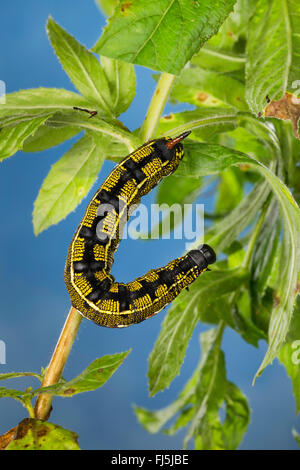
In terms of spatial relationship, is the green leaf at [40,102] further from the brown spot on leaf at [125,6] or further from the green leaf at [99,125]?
the brown spot on leaf at [125,6]

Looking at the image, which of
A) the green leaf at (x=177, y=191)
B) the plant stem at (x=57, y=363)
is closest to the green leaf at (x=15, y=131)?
the plant stem at (x=57, y=363)

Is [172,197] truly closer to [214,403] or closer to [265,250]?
[265,250]

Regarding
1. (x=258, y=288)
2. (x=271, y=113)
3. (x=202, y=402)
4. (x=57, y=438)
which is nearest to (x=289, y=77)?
(x=271, y=113)

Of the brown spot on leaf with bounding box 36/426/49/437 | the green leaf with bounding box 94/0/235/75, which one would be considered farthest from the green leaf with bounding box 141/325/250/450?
the green leaf with bounding box 94/0/235/75

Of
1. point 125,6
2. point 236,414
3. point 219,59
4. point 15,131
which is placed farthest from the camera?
point 236,414

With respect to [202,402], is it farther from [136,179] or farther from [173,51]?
[173,51]

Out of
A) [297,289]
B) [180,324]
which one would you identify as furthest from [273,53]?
[180,324]
